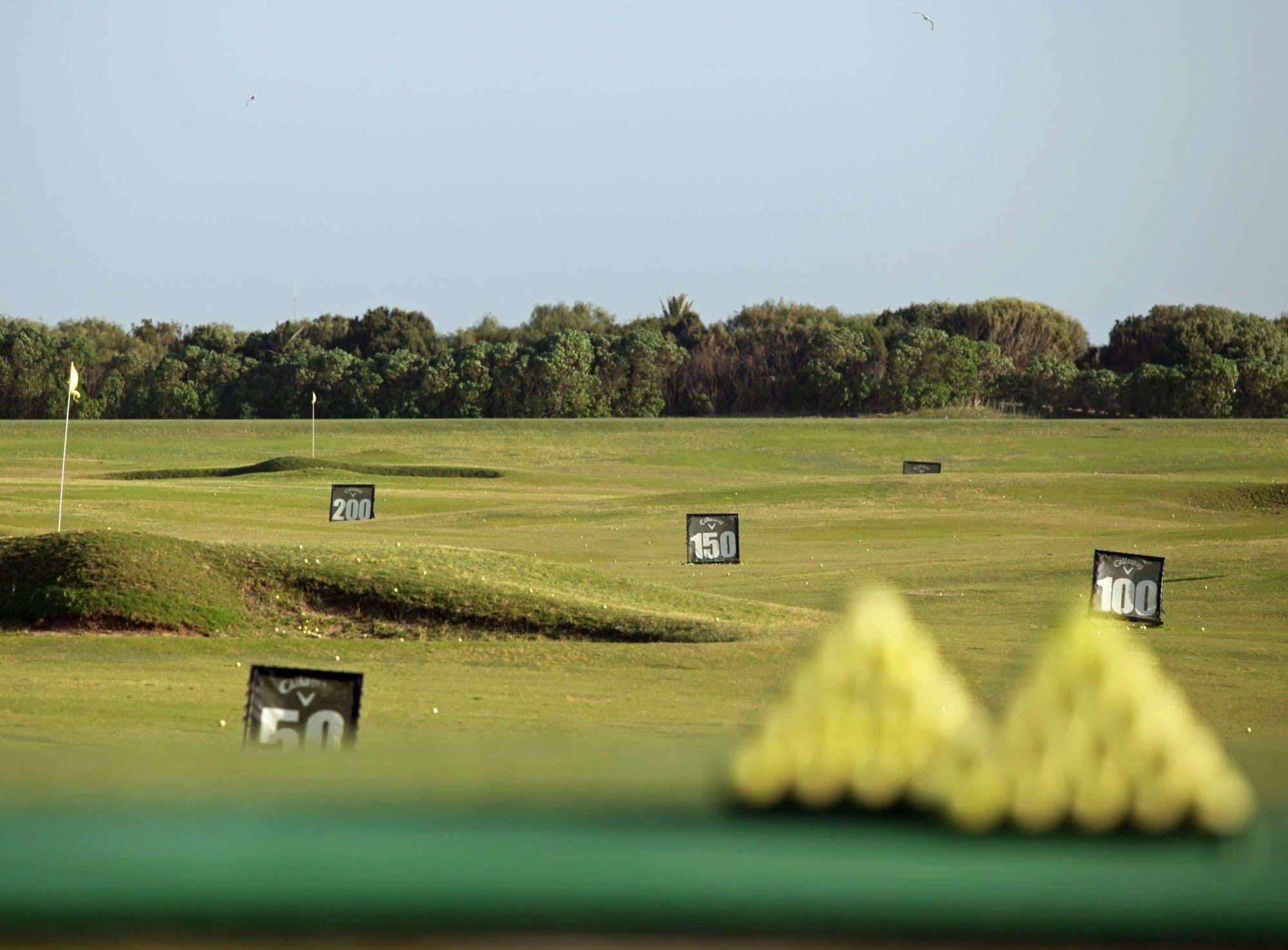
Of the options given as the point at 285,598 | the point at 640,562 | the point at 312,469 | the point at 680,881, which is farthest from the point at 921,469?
the point at 680,881

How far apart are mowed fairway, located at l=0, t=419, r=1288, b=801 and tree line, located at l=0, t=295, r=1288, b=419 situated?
16.3 meters

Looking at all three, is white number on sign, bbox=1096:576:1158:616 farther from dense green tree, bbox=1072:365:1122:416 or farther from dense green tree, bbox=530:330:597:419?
dense green tree, bbox=1072:365:1122:416

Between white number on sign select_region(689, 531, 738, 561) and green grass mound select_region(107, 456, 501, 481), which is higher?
green grass mound select_region(107, 456, 501, 481)

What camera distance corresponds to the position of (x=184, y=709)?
41.8ft

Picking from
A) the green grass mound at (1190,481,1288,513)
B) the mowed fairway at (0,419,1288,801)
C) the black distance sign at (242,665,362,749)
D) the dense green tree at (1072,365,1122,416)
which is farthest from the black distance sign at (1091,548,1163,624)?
the dense green tree at (1072,365,1122,416)

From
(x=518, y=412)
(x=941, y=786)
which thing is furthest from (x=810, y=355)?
(x=941, y=786)

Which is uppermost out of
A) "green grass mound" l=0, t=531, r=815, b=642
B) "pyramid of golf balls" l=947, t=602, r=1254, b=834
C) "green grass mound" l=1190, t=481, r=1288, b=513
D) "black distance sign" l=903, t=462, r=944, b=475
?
"black distance sign" l=903, t=462, r=944, b=475

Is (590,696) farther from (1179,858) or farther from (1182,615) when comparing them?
(1182,615)

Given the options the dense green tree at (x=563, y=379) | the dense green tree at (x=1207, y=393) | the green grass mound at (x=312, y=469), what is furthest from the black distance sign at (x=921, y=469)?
the dense green tree at (x=563, y=379)

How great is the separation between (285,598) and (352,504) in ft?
63.1

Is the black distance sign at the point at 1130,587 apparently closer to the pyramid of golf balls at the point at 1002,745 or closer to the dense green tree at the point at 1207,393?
the pyramid of golf balls at the point at 1002,745

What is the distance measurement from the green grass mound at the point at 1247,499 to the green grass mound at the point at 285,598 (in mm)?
27396

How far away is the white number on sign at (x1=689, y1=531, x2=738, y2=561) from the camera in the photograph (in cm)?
2922

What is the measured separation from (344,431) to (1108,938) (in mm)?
75376
